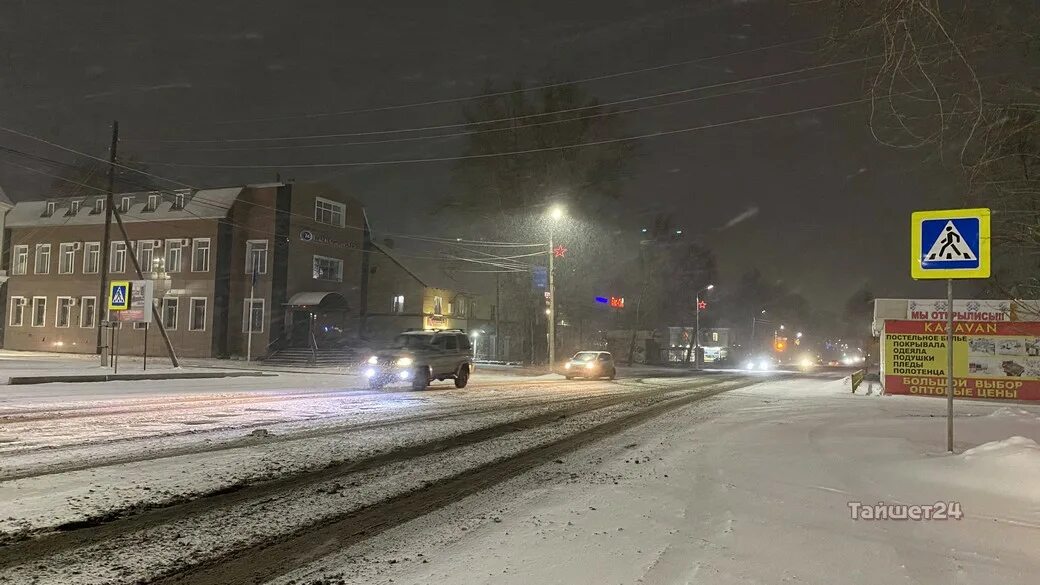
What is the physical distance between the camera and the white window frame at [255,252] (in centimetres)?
4278

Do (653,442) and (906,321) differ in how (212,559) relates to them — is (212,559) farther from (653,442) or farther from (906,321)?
(906,321)

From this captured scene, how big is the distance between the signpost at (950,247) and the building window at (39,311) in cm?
5550

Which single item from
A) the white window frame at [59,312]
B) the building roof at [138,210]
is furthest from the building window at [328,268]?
the white window frame at [59,312]

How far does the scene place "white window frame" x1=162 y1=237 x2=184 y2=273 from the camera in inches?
1742

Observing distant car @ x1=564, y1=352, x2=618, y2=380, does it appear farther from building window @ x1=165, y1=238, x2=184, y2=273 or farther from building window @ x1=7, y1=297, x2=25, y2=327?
building window @ x1=7, y1=297, x2=25, y2=327

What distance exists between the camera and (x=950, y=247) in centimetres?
888

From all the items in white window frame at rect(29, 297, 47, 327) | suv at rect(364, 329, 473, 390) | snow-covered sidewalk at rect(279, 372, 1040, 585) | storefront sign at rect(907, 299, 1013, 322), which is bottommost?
snow-covered sidewalk at rect(279, 372, 1040, 585)

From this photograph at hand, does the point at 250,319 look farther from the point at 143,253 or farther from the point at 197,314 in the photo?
the point at 143,253

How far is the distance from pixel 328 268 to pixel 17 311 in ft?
79.7

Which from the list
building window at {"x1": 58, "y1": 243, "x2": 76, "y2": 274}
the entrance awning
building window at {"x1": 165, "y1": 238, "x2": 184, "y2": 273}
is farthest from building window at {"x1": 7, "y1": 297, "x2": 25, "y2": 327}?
the entrance awning

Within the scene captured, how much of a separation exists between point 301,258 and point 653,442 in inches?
1453

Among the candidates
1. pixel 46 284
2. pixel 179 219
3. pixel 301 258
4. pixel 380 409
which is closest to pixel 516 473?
pixel 380 409

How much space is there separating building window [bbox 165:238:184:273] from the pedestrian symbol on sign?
44.5 metres

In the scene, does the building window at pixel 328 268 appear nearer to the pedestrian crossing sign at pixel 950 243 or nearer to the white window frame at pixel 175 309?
the white window frame at pixel 175 309
